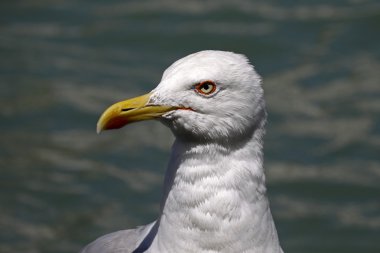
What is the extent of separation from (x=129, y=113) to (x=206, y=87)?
1.04ft

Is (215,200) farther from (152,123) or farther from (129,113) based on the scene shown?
(152,123)

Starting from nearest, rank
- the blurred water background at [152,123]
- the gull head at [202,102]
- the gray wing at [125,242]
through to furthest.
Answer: the gull head at [202,102] < the gray wing at [125,242] < the blurred water background at [152,123]

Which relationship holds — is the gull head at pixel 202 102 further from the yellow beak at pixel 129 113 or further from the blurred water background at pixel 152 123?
the blurred water background at pixel 152 123

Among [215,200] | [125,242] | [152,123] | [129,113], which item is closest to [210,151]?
[215,200]

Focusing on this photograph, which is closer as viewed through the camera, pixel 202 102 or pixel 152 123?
pixel 202 102

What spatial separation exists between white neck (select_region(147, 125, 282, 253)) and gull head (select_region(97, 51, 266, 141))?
81 mm

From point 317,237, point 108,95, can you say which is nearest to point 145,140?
point 108,95

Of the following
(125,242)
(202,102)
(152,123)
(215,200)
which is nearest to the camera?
(202,102)

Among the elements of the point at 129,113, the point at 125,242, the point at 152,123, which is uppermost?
the point at 152,123

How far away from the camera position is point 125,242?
4.39m

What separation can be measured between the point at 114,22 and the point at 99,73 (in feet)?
2.51

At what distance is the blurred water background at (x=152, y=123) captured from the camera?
268 inches

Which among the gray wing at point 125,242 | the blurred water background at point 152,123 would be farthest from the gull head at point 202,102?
the blurred water background at point 152,123

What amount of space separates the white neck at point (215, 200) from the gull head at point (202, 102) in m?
0.08
